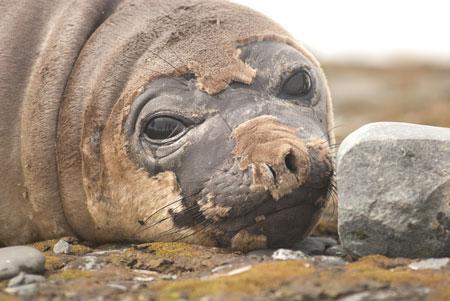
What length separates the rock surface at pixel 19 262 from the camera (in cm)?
654

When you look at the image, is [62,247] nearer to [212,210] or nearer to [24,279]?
[212,210]

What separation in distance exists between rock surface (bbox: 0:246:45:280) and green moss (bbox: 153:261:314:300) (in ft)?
3.61

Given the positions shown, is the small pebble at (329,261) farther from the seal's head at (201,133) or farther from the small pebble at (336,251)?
the seal's head at (201,133)

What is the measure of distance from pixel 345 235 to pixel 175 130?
1.85 meters

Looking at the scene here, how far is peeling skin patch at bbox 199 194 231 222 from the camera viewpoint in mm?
7465

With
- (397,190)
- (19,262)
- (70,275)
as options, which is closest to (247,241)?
(397,190)

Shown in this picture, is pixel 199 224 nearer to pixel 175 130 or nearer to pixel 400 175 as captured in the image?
pixel 175 130

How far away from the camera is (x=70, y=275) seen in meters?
6.71

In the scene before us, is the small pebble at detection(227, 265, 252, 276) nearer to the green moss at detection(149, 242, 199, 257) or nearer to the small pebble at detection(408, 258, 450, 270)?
the green moss at detection(149, 242, 199, 257)

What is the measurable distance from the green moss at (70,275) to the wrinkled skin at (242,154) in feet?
4.05

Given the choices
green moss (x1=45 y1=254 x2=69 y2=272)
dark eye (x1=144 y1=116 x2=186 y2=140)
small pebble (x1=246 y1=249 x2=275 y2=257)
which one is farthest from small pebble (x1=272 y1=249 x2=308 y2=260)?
green moss (x1=45 y1=254 x2=69 y2=272)

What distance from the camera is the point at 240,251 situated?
7496 millimetres

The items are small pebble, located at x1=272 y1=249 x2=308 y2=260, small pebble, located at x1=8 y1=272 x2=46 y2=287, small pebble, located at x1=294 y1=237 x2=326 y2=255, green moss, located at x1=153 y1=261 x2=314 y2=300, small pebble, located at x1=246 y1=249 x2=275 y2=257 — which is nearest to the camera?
green moss, located at x1=153 y1=261 x2=314 y2=300

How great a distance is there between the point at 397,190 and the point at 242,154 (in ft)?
4.19
